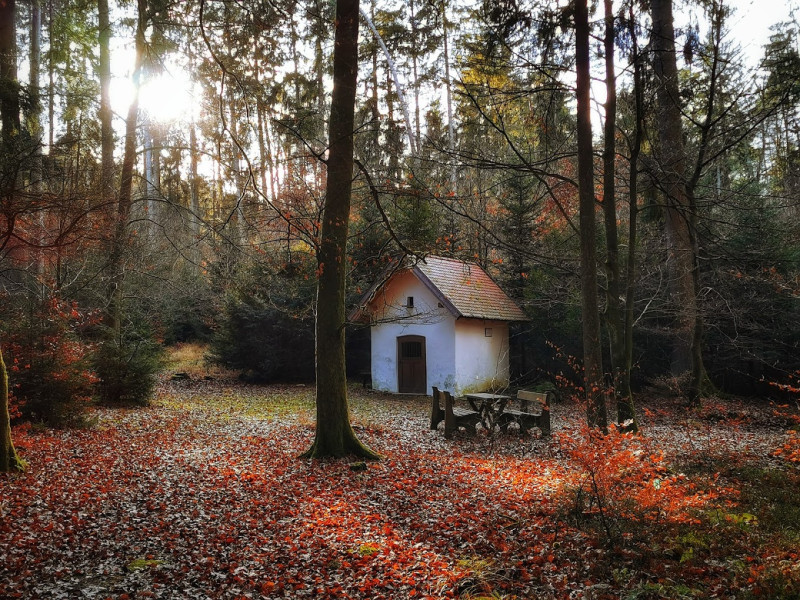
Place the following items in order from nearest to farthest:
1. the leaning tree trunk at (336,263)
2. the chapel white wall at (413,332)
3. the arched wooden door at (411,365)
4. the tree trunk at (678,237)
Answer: the leaning tree trunk at (336,263)
the tree trunk at (678,237)
the chapel white wall at (413,332)
the arched wooden door at (411,365)

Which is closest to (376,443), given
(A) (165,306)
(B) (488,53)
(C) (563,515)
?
(C) (563,515)

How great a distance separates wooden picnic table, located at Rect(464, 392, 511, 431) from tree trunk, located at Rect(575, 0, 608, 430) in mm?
3544

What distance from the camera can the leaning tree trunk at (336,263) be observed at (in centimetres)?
910

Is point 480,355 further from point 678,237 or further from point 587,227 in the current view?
point 587,227

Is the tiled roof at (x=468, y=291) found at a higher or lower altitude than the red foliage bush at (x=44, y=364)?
higher

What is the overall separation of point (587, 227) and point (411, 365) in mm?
12064

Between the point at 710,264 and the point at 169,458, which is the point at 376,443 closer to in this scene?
the point at 169,458

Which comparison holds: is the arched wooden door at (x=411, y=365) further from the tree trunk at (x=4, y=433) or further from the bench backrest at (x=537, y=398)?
the tree trunk at (x=4, y=433)

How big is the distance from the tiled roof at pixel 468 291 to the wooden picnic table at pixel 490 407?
18.5 feet

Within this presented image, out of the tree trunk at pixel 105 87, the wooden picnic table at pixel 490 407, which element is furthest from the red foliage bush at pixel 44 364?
the wooden picnic table at pixel 490 407

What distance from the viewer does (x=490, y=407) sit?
12055 millimetres

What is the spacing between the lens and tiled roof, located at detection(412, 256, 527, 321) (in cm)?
1834

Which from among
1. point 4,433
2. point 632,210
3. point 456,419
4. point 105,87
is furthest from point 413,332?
point 4,433

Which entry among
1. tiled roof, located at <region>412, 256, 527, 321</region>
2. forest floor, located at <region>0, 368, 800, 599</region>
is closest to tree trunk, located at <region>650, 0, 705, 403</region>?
forest floor, located at <region>0, 368, 800, 599</region>
